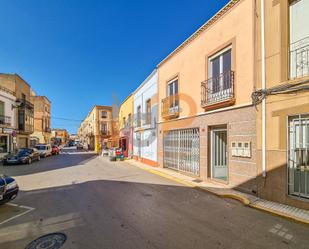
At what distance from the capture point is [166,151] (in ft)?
44.2

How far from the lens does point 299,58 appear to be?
575 cm

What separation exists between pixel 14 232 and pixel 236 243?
14.8ft

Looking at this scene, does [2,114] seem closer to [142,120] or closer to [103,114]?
[142,120]

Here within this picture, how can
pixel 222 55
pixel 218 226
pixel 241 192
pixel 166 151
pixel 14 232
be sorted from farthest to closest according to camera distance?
pixel 166 151 < pixel 222 55 < pixel 241 192 < pixel 218 226 < pixel 14 232

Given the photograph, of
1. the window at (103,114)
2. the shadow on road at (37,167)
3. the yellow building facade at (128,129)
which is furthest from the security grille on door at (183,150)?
the window at (103,114)

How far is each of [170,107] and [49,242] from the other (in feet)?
32.8

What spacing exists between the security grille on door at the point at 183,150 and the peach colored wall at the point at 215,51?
1.22 meters

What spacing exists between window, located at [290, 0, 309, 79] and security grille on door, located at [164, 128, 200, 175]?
5.05 m

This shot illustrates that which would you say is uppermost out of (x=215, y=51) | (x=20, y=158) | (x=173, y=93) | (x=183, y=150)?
(x=215, y=51)

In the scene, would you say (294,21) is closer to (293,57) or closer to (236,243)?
(293,57)

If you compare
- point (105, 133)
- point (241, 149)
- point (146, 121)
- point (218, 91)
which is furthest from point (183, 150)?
point (105, 133)

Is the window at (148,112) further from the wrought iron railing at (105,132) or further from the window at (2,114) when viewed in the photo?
the wrought iron railing at (105,132)

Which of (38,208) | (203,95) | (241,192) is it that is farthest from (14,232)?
(203,95)

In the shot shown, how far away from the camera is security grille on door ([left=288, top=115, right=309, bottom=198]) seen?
5.45 meters
